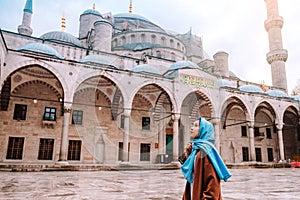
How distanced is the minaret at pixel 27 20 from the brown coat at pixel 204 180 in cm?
2094

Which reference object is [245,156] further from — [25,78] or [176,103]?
[25,78]

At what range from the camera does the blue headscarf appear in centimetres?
182

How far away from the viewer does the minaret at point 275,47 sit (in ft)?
75.2

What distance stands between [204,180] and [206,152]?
0.21m

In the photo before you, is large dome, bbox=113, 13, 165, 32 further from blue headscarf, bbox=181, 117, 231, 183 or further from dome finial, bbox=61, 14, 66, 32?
blue headscarf, bbox=181, 117, 231, 183

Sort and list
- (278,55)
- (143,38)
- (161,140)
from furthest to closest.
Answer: (278,55) < (143,38) < (161,140)

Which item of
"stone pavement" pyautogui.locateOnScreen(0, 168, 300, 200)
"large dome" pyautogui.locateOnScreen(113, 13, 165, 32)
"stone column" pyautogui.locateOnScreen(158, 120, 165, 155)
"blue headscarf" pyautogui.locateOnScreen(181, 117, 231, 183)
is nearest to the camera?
"blue headscarf" pyautogui.locateOnScreen(181, 117, 231, 183)

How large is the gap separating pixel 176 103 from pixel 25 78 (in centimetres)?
900

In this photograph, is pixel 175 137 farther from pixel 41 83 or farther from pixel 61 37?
pixel 61 37

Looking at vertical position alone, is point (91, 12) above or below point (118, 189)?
above

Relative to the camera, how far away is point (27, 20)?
783 inches

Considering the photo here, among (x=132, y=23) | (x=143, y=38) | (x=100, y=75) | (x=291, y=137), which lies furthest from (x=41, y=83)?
(x=291, y=137)

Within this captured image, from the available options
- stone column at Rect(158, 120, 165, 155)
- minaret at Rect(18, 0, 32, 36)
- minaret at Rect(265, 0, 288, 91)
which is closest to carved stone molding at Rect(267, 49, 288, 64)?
minaret at Rect(265, 0, 288, 91)

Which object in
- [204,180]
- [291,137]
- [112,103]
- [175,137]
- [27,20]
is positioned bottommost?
[204,180]
